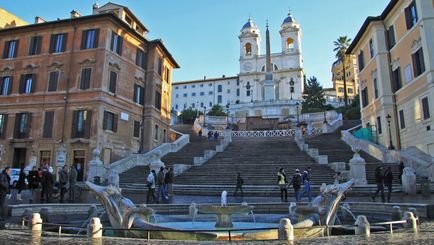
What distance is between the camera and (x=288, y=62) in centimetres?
9688

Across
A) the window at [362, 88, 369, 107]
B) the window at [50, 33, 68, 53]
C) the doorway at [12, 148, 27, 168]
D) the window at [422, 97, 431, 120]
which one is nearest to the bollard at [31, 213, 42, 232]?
the window at [422, 97, 431, 120]

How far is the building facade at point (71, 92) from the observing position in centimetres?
2859

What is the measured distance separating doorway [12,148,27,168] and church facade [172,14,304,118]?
201 feet

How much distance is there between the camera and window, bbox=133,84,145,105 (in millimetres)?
34000

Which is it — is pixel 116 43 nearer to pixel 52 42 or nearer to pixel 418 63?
pixel 52 42

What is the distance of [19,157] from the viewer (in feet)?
97.3

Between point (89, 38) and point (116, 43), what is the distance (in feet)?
7.64

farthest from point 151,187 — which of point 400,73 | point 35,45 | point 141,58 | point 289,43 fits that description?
point 289,43

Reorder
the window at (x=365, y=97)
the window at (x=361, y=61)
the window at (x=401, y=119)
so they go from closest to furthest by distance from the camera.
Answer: the window at (x=401, y=119), the window at (x=365, y=97), the window at (x=361, y=61)

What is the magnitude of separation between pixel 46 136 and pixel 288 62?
257 ft

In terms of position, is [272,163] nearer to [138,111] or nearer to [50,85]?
[138,111]

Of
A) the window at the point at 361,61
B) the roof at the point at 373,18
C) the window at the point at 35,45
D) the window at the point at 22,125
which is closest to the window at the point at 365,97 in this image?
the window at the point at 361,61

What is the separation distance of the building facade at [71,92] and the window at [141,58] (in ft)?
0.66

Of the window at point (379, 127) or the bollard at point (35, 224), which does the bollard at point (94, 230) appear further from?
the window at point (379, 127)
